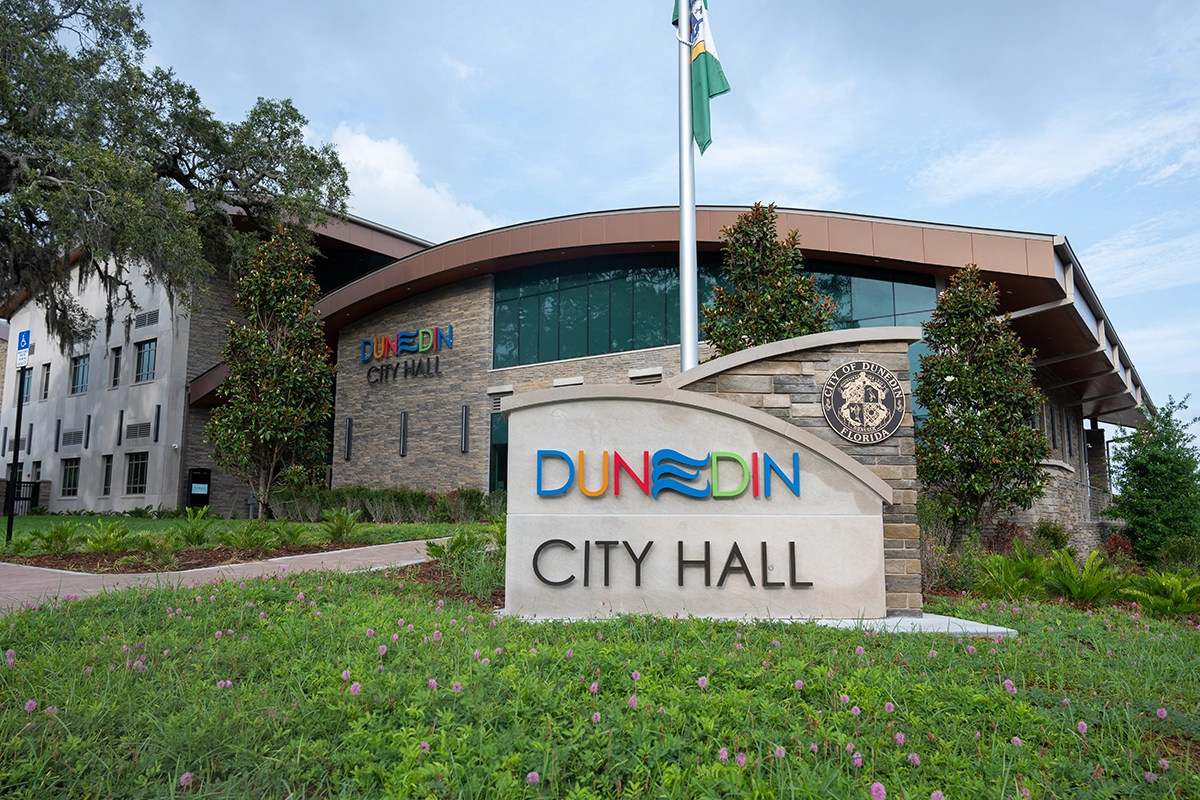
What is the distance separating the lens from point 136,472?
1190 inches

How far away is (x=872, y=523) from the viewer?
20.8 ft

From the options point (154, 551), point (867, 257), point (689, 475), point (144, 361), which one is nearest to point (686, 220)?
point (689, 475)

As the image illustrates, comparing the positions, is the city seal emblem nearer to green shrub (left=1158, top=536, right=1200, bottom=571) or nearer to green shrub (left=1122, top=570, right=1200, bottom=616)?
green shrub (left=1122, top=570, right=1200, bottom=616)

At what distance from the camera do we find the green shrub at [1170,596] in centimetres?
683

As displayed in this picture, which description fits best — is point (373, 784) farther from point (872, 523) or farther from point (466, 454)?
point (466, 454)

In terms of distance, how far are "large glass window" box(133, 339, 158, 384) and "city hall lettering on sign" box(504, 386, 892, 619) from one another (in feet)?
96.3

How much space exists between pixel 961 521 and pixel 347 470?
18.8 meters

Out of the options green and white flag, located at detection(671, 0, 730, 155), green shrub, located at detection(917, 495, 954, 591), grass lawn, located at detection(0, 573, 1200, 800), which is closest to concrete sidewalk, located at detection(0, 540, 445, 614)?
grass lawn, located at detection(0, 573, 1200, 800)

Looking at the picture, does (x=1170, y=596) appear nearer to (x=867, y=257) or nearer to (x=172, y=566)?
(x=172, y=566)

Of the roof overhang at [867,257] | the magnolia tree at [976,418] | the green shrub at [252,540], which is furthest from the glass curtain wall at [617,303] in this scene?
the green shrub at [252,540]

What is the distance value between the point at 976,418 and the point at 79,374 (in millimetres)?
37493

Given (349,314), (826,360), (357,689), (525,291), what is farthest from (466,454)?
(357,689)

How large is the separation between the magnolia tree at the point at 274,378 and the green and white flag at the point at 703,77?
13.5 m

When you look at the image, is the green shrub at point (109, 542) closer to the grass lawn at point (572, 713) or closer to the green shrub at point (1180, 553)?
the grass lawn at point (572, 713)
